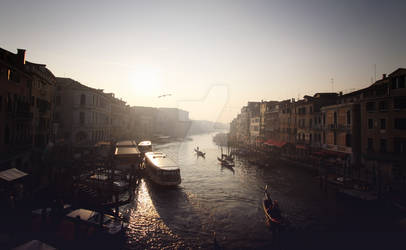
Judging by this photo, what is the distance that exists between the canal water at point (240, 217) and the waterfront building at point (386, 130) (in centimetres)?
825

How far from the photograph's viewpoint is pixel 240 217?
2336 centimetres

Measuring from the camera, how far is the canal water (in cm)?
1870

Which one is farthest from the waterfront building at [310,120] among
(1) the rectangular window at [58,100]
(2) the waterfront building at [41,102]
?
(1) the rectangular window at [58,100]

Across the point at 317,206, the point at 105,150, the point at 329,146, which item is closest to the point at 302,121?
the point at 329,146

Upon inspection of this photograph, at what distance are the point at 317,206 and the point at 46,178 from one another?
3587cm

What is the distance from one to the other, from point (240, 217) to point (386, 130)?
2670 cm

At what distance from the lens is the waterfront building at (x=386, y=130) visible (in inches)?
1216

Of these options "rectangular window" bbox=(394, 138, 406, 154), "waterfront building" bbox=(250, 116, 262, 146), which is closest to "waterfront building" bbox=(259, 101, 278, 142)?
"waterfront building" bbox=(250, 116, 262, 146)

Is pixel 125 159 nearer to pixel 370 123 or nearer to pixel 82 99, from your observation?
pixel 82 99

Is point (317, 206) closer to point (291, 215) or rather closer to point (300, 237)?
point (291, 215)

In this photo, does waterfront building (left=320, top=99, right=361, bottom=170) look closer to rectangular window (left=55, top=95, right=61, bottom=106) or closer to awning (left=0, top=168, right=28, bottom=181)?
awning (left=0, top=168, right=28, bottom=181)

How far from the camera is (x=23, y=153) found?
94.4ft

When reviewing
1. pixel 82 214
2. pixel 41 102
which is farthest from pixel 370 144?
pixel 41 102

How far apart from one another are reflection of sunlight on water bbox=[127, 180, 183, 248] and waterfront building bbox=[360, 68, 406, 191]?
26.7 m
